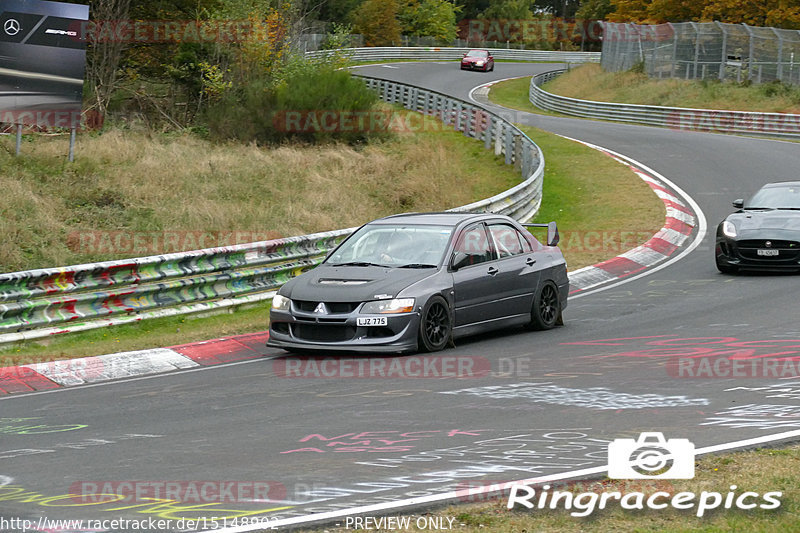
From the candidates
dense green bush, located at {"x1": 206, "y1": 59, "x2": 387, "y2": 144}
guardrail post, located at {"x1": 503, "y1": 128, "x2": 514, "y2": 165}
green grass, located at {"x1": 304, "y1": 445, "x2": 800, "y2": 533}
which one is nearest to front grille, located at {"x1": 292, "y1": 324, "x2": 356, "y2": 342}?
green grass, located at {"x1": 304, "y1": 445, "x2": 800, "y2": 533}

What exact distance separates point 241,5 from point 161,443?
28.7 m

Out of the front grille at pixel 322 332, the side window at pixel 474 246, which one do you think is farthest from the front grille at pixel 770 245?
the front grille at pixel 322 332

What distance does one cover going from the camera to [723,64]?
4744 centimetres

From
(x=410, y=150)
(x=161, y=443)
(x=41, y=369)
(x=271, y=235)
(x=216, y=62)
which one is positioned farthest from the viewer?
(x=216, y=62)

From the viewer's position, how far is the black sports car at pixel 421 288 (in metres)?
11.0

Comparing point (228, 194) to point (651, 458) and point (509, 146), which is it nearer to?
point (509, 146)

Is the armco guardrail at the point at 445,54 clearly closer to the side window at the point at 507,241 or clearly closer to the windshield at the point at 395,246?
the side window at the point at 507,241

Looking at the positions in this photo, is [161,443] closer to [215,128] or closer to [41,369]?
[41,369]

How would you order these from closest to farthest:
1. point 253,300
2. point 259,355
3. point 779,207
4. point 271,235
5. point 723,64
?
point 259,355, point 253,300, point 779,207, point 271,235, point 723,64

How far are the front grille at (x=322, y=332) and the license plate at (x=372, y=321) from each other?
12 cm

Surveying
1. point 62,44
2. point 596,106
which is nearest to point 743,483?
point 62,44

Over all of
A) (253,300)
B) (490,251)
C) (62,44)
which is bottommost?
(253,300)

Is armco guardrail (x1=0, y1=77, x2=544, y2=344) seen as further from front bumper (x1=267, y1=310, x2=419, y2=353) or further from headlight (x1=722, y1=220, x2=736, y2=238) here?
headlight (x1=722, y1=220, x2=736, y2=238)

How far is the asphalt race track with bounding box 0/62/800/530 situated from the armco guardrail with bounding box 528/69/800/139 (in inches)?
1059
